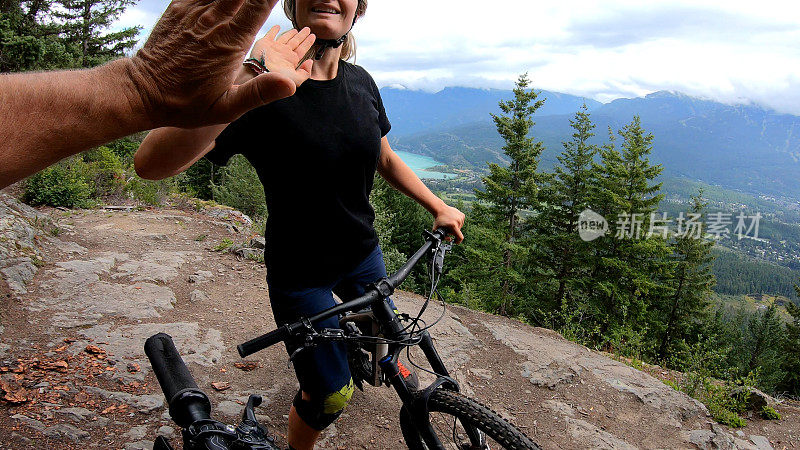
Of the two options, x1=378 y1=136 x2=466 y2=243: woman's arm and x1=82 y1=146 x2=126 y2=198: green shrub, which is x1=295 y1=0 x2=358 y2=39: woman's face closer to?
x1=378 y1=136 x2=466 y2=243: woman's arm

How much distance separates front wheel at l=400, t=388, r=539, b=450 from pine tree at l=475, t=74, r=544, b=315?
20.0 metres

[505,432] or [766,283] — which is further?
[766,283]

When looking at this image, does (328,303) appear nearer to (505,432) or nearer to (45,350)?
(505,432)

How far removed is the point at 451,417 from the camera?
2176mm

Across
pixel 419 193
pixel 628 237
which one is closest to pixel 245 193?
pixel 628 237

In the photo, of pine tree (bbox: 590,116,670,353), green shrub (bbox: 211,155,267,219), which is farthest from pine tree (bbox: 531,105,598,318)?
green shrub (bbox: 211,155,267,219)

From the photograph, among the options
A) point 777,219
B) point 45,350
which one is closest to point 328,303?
point 45,350

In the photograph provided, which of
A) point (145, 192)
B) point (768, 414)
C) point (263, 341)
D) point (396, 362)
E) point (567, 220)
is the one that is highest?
point (263, 341)

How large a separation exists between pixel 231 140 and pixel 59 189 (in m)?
9.63

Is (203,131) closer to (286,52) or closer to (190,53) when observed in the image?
A: (286,52)

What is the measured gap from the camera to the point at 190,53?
70 centimetres

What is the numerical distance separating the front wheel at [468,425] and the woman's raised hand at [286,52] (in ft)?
5.26

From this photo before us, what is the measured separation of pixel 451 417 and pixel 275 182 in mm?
1382

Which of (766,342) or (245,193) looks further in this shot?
(766,342)
